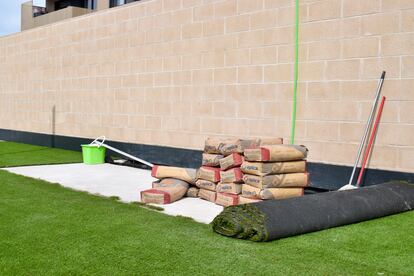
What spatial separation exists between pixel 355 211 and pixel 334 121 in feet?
9.25

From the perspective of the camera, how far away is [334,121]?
911cm

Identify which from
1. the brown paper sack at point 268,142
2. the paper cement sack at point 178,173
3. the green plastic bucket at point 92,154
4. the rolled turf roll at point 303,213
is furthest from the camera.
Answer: the green plastic bucket at point 92,154

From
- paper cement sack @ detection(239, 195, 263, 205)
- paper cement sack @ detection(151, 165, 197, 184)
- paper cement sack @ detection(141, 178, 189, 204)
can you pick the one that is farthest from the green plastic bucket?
paper cement sack @ detection(239, 195, 263, 205)

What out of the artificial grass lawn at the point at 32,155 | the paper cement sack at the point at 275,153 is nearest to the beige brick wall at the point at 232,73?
the artificial grass lawn at the point at 32,155

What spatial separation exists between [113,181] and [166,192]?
281 cm

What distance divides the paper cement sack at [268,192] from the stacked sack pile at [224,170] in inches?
4.5

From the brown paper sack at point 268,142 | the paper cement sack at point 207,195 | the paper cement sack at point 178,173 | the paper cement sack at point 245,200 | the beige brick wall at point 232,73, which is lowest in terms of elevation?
the paper cement sack at point 207,195

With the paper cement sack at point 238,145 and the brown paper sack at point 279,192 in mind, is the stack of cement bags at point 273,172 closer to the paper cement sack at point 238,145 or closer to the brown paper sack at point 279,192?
the brown paper sack at point 279,192

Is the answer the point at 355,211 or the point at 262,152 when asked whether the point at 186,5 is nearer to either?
the point at 262,152

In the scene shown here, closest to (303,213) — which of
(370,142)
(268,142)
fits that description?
(268,142)

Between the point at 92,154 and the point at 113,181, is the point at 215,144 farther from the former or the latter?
the point at 92,154

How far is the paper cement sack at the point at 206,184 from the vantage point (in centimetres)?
833

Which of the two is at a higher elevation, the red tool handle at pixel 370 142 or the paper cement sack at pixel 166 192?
the red tool handle at pixel 370 142

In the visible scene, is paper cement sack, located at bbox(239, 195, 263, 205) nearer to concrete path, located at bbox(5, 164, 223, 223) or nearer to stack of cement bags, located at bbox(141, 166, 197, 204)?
concrete path, located at bbox(5, 164, 223, 223)
